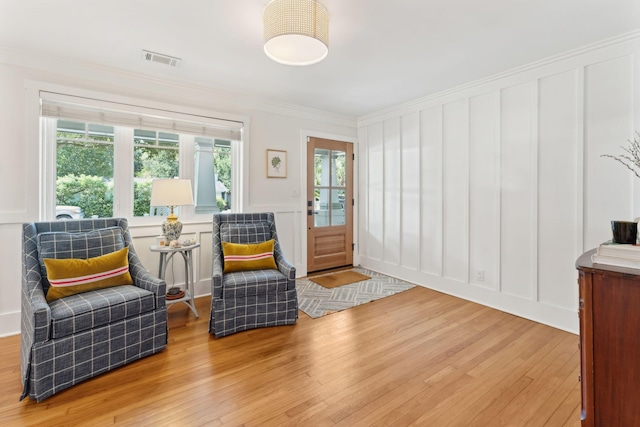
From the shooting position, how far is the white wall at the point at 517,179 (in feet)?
7.91

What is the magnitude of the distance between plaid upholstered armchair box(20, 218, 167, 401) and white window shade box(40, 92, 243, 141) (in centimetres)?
105

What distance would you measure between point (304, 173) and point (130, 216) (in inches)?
84.8

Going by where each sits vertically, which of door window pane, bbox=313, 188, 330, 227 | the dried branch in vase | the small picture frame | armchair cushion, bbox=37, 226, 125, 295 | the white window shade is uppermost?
the white window shade

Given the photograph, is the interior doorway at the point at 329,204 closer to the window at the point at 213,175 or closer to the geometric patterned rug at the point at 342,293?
the geometric patterned rug at the point at 342,293

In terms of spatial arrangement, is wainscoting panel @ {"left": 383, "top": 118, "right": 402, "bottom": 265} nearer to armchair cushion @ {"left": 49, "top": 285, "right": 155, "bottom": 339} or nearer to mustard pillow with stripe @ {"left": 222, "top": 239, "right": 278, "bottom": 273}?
mustard pillow with stripe @ {"left": 222, "top": 239, "right": 278, "bottom": 273}

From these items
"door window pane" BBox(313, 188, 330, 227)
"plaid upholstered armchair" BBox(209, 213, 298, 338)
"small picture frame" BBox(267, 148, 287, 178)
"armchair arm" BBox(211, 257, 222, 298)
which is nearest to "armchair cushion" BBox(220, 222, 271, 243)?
"plaid upholstered armchair" BBox(209, 213, 298, 338)

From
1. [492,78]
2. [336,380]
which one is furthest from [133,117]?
[492,78]

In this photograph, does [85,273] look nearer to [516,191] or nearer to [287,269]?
[287,269]

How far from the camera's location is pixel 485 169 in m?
3.21

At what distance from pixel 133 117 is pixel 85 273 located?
5.43 ft

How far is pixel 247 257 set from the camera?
2842 millimetres

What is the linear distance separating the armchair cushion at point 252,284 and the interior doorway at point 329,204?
65.9 inches

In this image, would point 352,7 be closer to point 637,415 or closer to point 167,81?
point 167,81

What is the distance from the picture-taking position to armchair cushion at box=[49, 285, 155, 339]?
1797 mm
